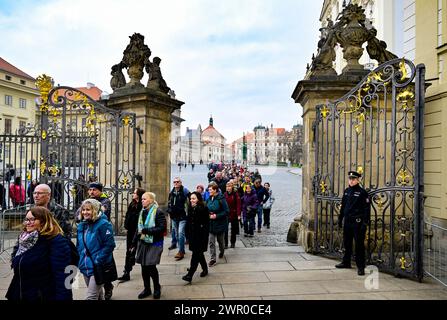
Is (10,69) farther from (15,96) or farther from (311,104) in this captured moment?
(311,104)

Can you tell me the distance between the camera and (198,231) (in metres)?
5.43

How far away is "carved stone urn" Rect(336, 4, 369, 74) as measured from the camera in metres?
7.00

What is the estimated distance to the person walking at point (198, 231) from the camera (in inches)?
212

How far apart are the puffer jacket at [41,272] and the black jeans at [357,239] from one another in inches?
178

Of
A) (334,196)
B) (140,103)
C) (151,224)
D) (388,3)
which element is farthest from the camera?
(388,3)

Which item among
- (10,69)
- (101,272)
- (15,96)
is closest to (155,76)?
(101,272)

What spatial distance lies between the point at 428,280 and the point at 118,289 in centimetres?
485

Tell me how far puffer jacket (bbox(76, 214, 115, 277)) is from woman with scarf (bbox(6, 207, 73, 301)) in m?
0.67

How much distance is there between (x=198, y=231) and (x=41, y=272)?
269 cm

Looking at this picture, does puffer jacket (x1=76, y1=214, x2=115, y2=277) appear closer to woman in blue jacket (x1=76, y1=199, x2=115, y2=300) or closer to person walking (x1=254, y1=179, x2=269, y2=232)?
woman in blue jacket (x1=76, y1=199, x2=115, y2=300)

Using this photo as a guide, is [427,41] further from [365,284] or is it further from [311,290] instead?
[311,290]

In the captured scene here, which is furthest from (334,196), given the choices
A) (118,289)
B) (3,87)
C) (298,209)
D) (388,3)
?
(3,87)

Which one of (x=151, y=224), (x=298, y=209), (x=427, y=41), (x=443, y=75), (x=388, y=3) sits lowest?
(x=298, y=209)

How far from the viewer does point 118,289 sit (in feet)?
16.4
